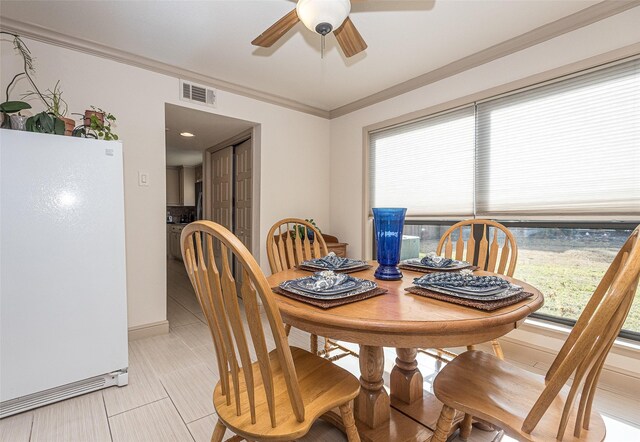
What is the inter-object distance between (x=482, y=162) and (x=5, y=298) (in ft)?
10.6

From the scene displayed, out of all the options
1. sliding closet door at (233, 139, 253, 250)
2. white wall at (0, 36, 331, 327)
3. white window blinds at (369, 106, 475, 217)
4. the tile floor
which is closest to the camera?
the tile floor

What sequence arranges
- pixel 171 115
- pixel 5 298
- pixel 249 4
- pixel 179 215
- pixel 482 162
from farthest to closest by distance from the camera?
pixel 179 215 < pixel 171 115 < pixel 482 162 < pixel 249 4 < pixel 5 298

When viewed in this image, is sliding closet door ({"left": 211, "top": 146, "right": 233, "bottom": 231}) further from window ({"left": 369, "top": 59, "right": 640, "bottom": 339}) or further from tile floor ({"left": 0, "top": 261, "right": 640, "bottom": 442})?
window ({"left": 369, "top": 59, "right": 640, "bottom": 339})

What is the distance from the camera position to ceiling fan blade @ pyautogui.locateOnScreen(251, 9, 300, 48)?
1618mm

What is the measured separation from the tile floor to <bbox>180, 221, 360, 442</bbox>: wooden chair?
664mm

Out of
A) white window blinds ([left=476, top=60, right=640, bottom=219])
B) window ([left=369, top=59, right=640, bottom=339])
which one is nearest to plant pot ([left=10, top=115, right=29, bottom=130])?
window ([left=369, top=59, right=640, bottom=339])

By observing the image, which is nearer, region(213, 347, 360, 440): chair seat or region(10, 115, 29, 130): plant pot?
region(213, 347, 360, 440): chair seat

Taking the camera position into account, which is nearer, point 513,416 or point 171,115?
point 513,416

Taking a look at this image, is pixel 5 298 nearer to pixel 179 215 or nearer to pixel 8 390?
pixel 8 390

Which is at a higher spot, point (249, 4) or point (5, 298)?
point (249, 4)

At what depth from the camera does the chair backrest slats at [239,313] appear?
784 mm

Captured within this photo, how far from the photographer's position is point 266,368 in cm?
83

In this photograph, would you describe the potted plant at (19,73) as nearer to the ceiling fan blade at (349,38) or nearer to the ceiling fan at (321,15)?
the ceiling fan at (321,15)

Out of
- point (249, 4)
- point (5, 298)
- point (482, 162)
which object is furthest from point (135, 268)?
point (482, 162)
